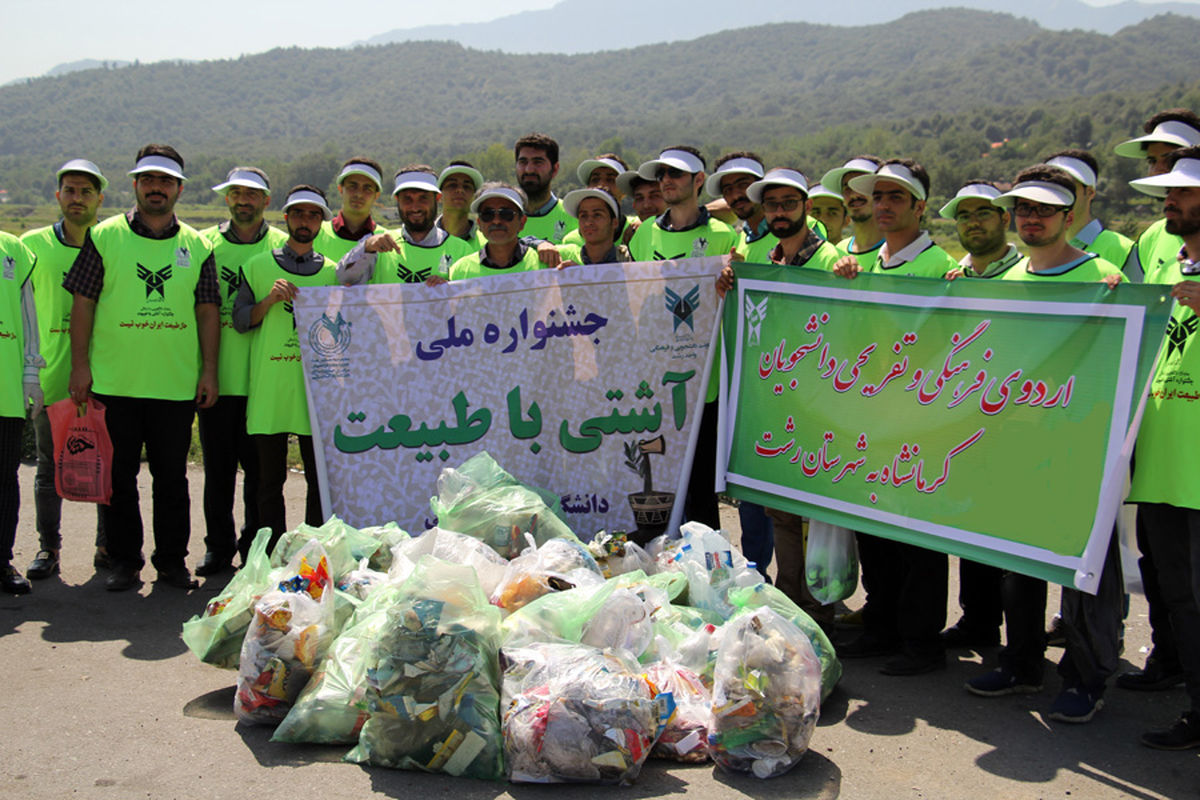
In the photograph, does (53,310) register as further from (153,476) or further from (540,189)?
(540,189)

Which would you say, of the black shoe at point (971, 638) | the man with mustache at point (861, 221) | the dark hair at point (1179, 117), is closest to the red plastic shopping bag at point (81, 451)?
the man with mustache at point (861, 221)

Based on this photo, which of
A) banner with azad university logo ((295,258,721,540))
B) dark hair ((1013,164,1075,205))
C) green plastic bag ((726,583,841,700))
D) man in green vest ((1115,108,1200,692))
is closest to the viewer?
green plastic bag ((726,583,841,700))

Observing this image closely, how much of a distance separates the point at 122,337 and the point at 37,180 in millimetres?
151668

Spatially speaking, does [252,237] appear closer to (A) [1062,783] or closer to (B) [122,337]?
(B) [122,337]

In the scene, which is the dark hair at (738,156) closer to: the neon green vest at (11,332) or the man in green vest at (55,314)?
the man in green vest at (55,314)

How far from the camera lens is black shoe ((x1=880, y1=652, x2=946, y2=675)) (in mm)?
5492

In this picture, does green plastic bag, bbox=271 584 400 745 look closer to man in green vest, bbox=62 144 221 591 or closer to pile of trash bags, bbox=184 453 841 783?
pile of trash bags, bbox=184 453 841 783

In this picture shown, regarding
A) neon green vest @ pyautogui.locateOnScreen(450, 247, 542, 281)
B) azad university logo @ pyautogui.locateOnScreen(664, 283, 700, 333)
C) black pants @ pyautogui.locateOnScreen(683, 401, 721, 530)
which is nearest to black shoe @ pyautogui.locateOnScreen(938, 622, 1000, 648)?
black pants @ pyautogui.locateOnScreen(683, 401, 721, 530)

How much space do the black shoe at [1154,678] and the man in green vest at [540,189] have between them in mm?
4815

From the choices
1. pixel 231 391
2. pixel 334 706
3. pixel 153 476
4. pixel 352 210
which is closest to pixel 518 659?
pixel 334 706

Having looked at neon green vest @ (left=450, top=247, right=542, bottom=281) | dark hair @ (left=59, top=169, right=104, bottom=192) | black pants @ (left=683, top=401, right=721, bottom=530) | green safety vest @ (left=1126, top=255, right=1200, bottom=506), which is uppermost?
dark hair @ (left=59, top=169, right=104, bottom=192)

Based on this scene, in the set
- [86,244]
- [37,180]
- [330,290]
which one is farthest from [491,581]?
[37,180]

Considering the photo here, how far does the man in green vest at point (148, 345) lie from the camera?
650cm

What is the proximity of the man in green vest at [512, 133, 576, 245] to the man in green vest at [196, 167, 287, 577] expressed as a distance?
1918 millimetres
